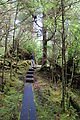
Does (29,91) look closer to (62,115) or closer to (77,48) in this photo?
(62,115)

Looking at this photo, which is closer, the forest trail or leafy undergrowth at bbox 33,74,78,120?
the forest trail

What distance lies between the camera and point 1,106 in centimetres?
739

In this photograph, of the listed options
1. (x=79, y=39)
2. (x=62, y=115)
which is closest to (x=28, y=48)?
(x=79, y=39)

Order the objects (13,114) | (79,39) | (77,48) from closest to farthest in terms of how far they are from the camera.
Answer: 1. (13,114)
2. (79,39)
3. (77,48)

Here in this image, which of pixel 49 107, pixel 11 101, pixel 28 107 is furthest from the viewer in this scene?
pixel 11 101

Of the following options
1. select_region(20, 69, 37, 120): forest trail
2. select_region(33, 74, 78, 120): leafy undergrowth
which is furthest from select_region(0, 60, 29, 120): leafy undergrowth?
select_region(33, 74, 78, 120): leafy undergrowth

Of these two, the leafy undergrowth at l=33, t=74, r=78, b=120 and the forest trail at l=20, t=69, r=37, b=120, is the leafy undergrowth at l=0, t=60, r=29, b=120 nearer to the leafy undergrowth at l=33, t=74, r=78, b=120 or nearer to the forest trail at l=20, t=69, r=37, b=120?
the forest trail at l=20, t=69, r=37, b=120

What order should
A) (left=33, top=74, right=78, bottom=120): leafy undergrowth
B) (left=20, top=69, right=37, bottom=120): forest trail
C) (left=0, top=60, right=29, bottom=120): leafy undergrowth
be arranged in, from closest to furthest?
(left=20, top=69, right=37, bottom=120): forest trail < (left=0, top=60, right=29, bottom=120): leafy undergrowth < (left=33, top=74, right=78, bottom=120): leafy undergrowth

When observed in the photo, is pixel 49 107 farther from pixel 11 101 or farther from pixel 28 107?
pixel 11 101

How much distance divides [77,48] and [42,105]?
4.17 meters

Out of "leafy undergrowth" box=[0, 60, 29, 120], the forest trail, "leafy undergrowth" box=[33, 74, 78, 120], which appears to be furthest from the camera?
Answer: "leafy undergrowth" box=[33, 74, 78, 120]

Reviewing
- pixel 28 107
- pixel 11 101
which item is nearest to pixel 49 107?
pixel 28 107

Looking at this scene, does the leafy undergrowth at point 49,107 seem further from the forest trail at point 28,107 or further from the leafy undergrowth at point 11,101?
the leafy undergrowth at point 11,101

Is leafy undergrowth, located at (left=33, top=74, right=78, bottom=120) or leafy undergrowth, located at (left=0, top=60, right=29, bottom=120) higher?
leafy undergrowth, located at (left=0, top=60, right=29, bottom=120)
